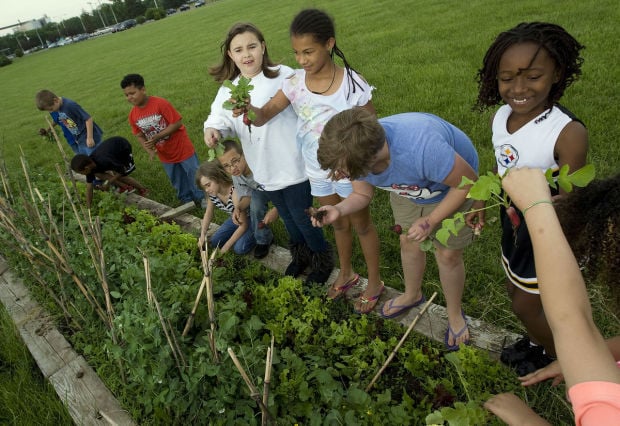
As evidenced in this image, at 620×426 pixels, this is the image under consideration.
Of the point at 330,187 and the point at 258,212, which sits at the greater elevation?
the point at 330,187

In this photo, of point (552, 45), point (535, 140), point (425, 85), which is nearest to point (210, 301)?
point (535, 140)

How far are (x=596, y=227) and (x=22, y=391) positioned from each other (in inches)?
130

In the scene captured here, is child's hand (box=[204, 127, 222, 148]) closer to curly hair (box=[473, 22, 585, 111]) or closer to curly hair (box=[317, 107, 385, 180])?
curly hair (box=[317, 107, 385, 180])

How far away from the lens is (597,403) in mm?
940

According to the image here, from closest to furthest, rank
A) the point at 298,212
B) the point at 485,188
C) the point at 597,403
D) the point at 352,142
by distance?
1. the point at 597,403
2. the point at 485,188
3. the point at 352,142
4. the point at 298,212

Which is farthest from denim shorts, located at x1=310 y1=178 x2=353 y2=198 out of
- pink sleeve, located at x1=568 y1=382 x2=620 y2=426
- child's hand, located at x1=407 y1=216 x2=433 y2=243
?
pink sleeve, located at x1=568 y1=382 x2=620 y2=426

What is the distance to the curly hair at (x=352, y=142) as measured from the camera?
1.68 m

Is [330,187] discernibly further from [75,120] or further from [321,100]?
[75,120]

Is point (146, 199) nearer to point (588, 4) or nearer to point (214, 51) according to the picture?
point (588, 4)

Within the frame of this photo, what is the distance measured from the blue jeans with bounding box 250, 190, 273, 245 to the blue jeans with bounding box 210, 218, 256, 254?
0.11m

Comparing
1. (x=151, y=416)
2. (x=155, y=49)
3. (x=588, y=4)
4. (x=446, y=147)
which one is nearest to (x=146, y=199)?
(x=151, y=416)

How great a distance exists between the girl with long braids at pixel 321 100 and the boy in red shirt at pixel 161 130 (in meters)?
2.42

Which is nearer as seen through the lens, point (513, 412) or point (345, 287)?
point (513, 412)

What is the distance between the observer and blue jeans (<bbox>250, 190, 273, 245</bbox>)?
9.89ft
